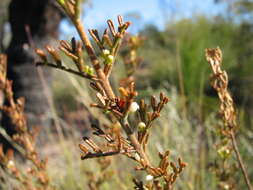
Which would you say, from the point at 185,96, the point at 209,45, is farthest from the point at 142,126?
the point at 209,45

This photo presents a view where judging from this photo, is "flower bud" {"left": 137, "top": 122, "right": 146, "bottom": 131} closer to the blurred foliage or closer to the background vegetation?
the background vegetation

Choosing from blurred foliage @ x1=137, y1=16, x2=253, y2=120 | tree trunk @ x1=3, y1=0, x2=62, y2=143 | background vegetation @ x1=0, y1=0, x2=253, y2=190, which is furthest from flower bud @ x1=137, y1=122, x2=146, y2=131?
blurred foliage @ x1=137, y1=16, x2=253, y2=120

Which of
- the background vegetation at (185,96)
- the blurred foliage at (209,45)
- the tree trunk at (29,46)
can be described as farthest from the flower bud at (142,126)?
the blurred foliage at (209,45)

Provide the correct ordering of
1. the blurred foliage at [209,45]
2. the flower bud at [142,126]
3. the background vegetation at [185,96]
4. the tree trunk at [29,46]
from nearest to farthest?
1. the flower bud at [142,126]
2. the background vegetation at [185,96]
3. the tree trunk at [29,46]
4. the blurred foliage at [209,45]

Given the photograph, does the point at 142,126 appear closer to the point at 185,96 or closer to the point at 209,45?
the point at 185,96

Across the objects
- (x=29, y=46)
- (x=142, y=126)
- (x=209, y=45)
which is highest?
(x=29, y=46)

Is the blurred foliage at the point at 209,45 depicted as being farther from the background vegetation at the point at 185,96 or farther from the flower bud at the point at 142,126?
the flower bud at the point at 142,126

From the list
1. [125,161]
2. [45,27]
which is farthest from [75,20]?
[45,27]

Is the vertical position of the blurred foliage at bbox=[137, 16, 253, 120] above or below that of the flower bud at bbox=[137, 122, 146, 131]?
above
